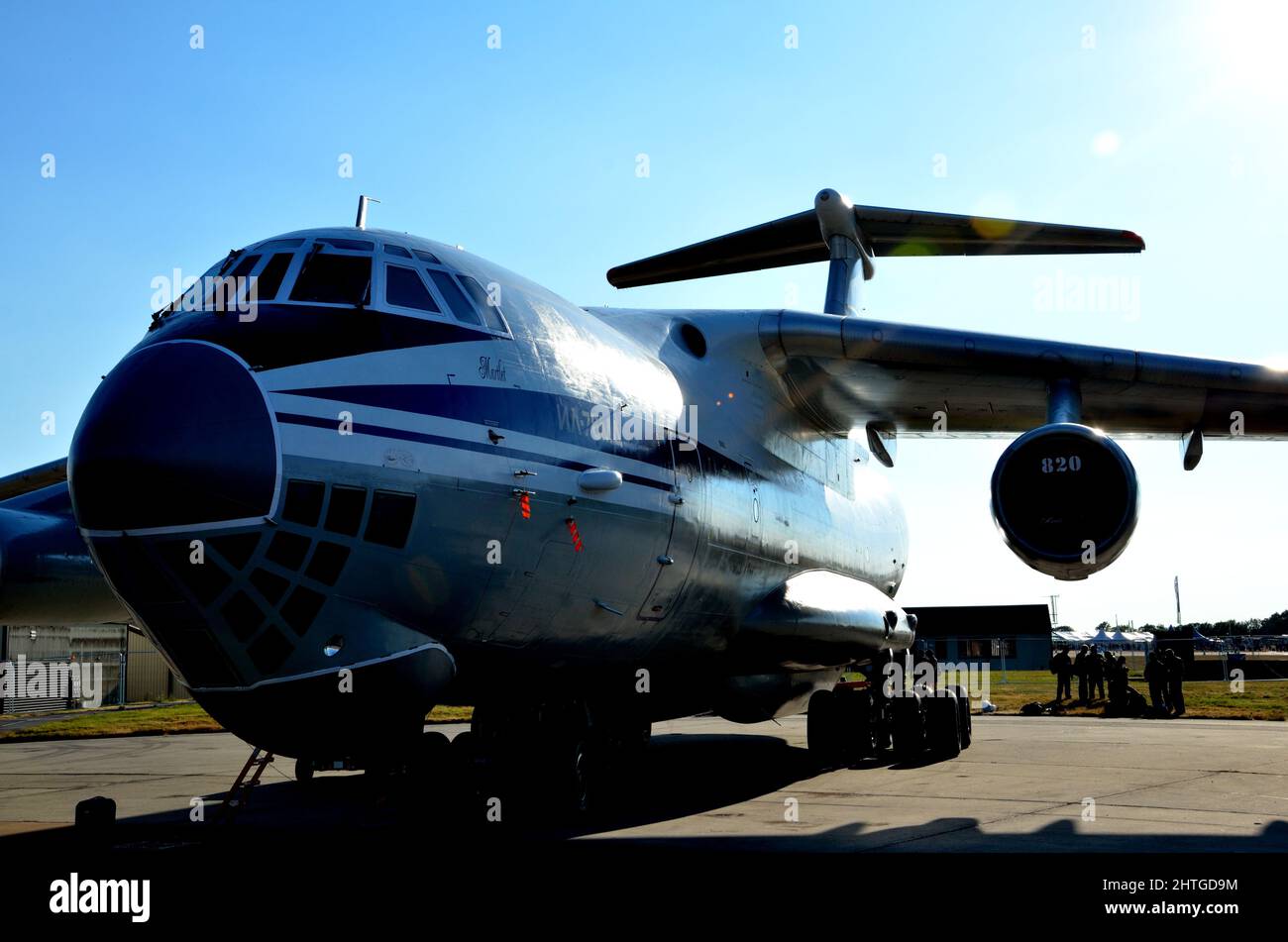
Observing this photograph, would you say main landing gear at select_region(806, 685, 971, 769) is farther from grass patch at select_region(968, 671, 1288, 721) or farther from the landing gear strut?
grass patch at select_region(968, 671, 1288, 721)

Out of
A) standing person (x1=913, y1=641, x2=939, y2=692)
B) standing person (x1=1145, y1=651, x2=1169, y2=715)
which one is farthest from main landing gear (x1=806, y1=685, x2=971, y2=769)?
standing person (x1=1145, y1=651, x2=1169, y2=715)

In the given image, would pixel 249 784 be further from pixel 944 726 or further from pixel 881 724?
pixel 944 726

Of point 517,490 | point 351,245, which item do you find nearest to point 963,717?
point 517,490

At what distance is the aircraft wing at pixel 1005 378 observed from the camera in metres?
9.96

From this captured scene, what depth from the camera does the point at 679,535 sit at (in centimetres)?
816

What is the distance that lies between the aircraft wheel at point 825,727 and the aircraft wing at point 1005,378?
3.44 metres

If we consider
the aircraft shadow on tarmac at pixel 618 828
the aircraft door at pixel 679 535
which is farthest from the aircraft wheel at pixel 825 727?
Answer: the aircraft door at pixel 679 535

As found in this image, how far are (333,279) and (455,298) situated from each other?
2.48 ft

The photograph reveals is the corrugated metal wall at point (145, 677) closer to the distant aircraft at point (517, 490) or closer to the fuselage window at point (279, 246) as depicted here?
the distant aircraft at point (517, 490)

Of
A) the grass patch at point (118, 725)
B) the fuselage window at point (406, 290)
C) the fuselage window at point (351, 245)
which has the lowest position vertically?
the grass patch at point (118, 725)
